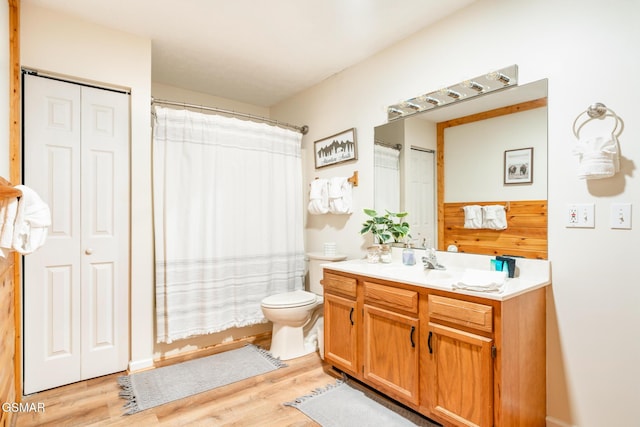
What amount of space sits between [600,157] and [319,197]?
213 cm

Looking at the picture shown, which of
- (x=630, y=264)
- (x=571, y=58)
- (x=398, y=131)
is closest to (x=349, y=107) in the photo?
(x=398, y=131)

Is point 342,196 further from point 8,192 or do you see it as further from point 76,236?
point 8,192

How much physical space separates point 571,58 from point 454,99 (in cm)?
63

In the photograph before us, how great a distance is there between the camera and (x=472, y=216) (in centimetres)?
212

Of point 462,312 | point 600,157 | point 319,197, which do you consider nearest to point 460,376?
point 462,312

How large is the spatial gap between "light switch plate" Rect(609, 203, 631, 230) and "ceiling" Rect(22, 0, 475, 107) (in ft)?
4.80

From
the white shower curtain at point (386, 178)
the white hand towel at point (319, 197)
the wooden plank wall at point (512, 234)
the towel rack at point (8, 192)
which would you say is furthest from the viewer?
the white hand towel at point (319, 197)

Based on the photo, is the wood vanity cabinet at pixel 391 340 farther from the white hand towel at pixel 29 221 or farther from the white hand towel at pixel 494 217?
the white hand towel at pixel 29 221

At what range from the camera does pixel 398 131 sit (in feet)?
8.38

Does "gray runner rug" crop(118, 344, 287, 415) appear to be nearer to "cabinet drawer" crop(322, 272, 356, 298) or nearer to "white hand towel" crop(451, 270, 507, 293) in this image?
"cabinet drawer" crop(322, 272, 356, 298)

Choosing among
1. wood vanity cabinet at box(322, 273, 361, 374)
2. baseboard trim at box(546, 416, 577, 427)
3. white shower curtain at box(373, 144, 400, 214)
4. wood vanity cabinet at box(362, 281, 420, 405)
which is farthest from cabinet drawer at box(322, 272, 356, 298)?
baseboard trim at box(546, 416, 577, 427)

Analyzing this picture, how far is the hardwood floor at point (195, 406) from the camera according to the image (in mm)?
1868

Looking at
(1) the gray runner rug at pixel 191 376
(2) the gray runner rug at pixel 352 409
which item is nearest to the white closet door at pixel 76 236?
(1) the gray runner rug at pixel 191 376

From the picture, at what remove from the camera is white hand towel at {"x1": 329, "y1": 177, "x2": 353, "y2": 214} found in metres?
3.00
